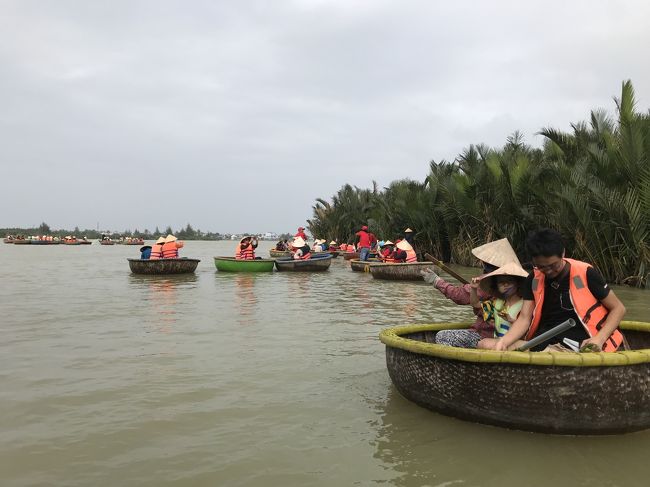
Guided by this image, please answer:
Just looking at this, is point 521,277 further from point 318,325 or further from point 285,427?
point 318,325

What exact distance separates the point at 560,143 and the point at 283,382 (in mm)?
12802

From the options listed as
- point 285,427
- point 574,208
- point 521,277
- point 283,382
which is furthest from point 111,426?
point 574,208

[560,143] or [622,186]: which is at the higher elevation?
[560,143]

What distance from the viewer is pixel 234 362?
568 cm

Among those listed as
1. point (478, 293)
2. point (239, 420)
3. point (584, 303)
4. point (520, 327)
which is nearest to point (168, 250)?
point (239, 420)

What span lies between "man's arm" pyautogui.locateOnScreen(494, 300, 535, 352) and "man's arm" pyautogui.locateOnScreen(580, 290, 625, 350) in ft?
1.29

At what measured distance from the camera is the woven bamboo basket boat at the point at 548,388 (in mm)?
3379

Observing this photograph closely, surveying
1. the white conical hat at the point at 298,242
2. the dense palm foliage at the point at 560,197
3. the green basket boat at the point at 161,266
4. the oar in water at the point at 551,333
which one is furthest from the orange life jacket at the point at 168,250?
the oar in water at the point at 551,333

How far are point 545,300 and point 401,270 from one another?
439 inches

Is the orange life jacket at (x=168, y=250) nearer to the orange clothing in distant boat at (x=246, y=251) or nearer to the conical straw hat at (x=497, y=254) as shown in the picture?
the orange clothing in distant boat at (x=246, y=251)

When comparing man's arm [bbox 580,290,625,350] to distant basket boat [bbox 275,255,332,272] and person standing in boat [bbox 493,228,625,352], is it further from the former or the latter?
distant basket boat [bbox 275,255,332,272]

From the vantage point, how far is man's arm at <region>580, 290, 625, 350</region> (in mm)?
3609

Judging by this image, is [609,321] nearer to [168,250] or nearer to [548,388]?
[548,388]

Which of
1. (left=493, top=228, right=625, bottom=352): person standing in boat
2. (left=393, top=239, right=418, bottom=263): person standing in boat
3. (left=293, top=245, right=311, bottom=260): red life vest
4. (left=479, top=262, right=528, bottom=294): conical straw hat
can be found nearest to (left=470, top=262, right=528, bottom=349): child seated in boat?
(left=479, top=262, right=528, bottom=294): conical straw hat
